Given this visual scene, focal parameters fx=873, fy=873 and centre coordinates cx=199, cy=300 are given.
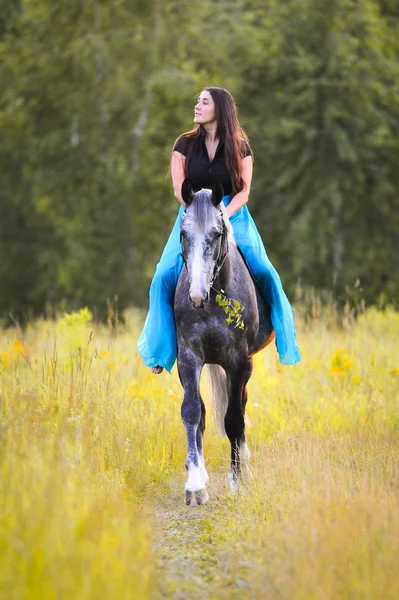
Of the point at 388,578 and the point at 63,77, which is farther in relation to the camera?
the point at 63,77

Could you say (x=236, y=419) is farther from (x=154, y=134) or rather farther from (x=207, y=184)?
(x=154, y=134)

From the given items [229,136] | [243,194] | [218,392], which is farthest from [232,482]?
[229,136]

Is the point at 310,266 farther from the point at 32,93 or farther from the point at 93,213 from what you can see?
the point at 32,93

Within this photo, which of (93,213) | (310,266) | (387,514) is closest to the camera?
(387,514)

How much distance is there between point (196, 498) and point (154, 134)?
17.4 m

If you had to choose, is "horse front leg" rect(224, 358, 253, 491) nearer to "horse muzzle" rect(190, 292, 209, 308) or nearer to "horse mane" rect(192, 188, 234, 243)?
"horse muzzle" rect(190, 292, 209, 308)

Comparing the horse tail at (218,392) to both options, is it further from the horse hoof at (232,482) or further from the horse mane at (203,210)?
the horse mane at (203,210)

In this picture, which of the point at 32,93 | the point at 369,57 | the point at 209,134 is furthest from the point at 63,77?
the point at 209,134

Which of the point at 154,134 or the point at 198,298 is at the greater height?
the point at 154,134

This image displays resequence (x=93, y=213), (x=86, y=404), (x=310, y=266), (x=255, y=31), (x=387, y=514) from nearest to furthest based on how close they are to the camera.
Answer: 1. (x=387, y=514)
2. (x=86, y=404)
3. (x=310, y=266)
4. (x=255, y=31)
5. (x=93, y=213)

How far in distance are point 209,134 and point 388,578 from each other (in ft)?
12.6

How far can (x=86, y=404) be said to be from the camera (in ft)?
21.0

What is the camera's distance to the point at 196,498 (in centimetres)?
557

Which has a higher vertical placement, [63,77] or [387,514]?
[63,77]
